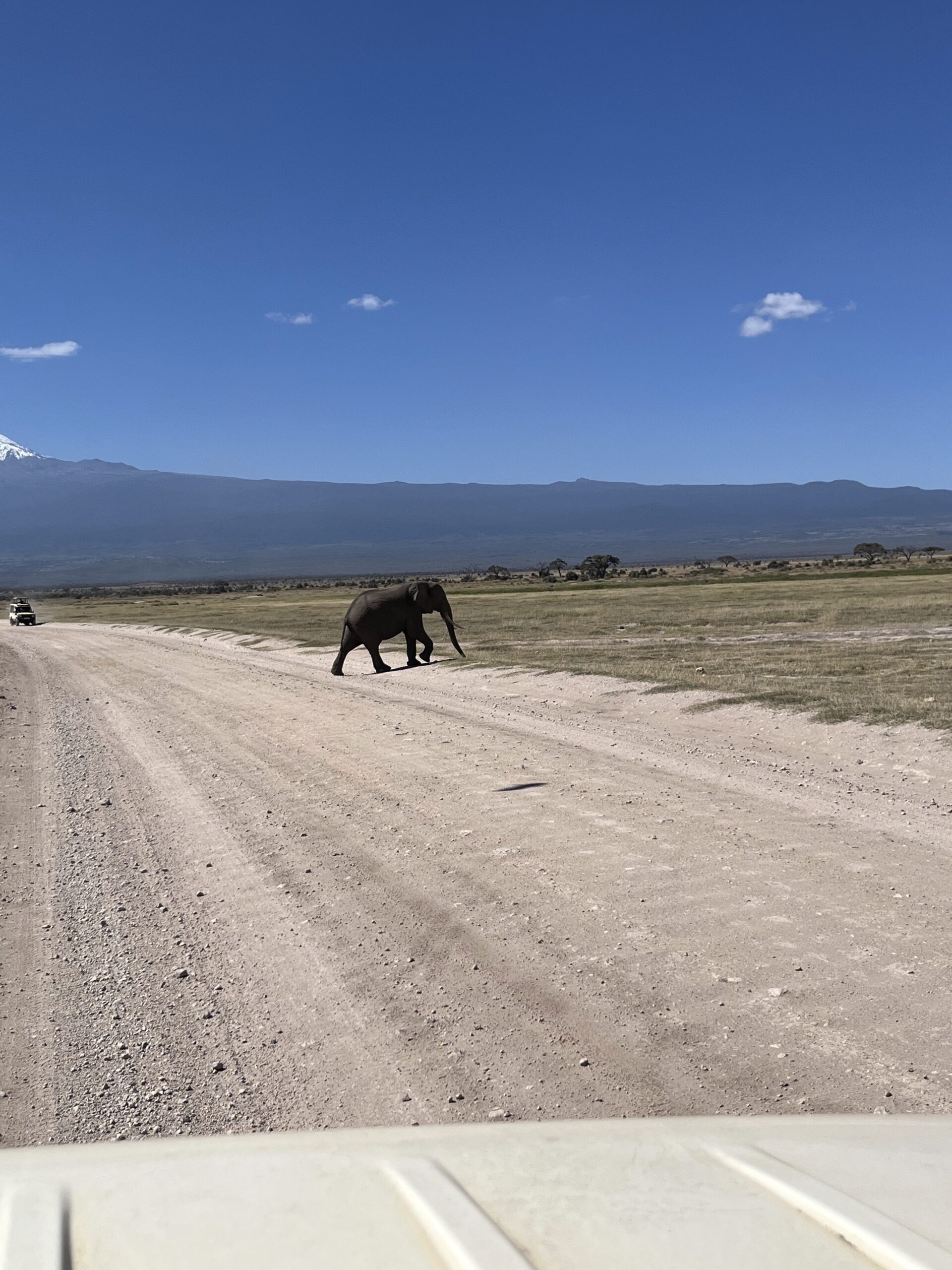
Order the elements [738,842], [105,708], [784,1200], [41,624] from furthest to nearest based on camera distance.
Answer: [41,624]
[105,708]
[738,842]
[784,1200]

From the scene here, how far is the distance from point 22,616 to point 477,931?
55.5 metres

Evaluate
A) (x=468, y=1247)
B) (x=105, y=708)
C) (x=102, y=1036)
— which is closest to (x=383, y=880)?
(x=102, y=1036)

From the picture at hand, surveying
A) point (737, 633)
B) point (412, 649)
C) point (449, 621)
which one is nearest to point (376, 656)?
point (412, 649)

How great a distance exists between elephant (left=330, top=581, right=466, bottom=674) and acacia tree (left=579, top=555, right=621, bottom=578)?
7096 cm

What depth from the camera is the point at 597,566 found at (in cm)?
10006

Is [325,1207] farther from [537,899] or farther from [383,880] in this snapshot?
[383,880]

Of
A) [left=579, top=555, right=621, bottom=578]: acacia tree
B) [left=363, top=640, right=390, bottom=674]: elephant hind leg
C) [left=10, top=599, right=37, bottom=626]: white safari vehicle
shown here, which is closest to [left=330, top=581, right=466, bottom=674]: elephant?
[left=363, top=640, right=390, bottom=674]: elephant hind leg

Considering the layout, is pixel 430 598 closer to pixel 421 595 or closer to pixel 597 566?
pixel 421 595

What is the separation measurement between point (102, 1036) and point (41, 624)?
57.4 metres

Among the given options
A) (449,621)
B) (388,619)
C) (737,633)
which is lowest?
(737,633)

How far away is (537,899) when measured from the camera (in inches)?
248

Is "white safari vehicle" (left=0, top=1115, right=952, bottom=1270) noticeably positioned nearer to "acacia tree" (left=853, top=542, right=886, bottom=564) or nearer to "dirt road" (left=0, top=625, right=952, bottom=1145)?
"dirt road" (left=0, top=625, right=952, bottom=1145)

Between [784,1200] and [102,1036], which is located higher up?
[784,1200]

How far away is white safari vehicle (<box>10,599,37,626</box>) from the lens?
5572 cm
